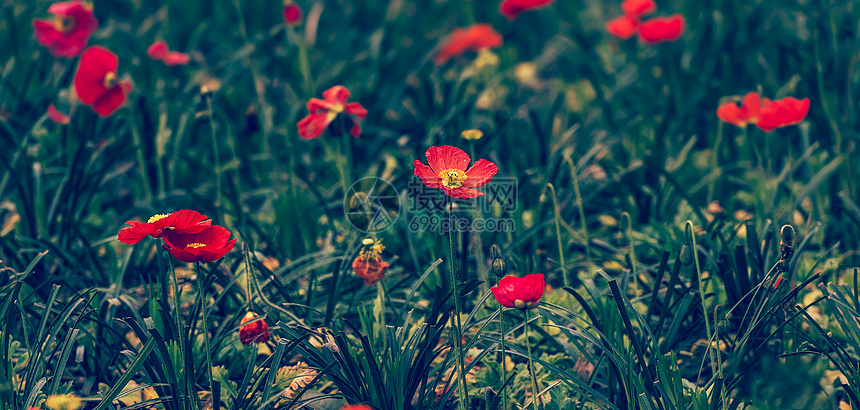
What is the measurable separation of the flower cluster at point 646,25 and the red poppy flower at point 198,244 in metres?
2.49

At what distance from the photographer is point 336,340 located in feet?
5.11

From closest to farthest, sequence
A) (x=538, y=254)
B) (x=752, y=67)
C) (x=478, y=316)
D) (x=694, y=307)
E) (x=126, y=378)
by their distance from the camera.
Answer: (x=126, y=378) → (x=694, y=307) → (x=478, y=316) → (x=538, y=254) → (x=752, y=67)

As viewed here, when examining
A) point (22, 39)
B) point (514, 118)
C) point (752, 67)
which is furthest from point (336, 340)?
point (22, 39)

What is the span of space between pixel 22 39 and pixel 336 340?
111 inches

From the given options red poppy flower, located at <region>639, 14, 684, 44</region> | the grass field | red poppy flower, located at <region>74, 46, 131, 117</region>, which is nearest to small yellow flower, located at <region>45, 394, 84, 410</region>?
the grass field

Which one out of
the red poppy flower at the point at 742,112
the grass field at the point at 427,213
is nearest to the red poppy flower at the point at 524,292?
the grass field at the point at 427,213

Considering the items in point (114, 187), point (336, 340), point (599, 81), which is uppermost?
point (599, 81)

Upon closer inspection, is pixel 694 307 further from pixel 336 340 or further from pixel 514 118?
pixel 514 118

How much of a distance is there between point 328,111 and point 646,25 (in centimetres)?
185

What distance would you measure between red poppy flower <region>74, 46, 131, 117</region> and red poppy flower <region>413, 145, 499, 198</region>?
1585 millimetres

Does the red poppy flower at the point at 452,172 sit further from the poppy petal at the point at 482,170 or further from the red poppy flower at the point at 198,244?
the red poppy flower at the point at 198,244

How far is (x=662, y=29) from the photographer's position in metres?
3.24

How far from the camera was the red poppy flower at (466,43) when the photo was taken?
3.51 m

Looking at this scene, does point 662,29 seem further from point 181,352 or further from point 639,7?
point 181,352
